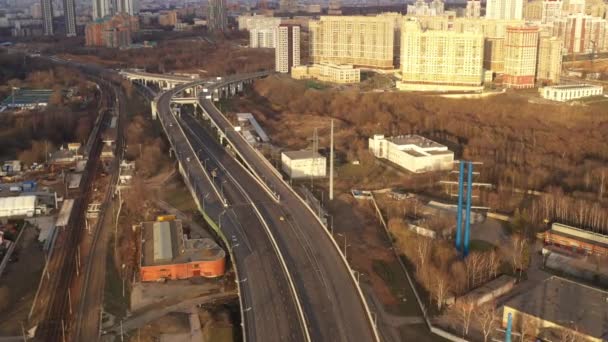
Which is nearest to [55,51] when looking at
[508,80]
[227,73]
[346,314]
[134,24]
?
[134,24]

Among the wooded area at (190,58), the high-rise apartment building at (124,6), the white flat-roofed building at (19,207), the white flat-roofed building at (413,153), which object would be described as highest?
the high-rise apartment building at (124,6)

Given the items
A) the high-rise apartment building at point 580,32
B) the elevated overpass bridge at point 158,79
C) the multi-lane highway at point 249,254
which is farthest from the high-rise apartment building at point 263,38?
the multi-lane highway at point 249,254

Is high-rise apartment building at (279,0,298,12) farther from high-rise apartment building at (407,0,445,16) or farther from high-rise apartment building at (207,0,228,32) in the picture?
high-rise apartment building at (407,0,445,16)

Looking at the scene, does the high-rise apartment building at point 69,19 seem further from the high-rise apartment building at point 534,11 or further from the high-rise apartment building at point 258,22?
the high-rise apartment building at point 534,11

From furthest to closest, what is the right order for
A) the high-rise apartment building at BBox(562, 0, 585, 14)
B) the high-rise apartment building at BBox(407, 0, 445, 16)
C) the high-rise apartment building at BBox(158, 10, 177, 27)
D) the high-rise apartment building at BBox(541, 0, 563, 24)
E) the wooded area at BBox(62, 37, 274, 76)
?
the high-rise apartment building at BBox(158, 10, 177, 27) → the high-rise apartment building at BBox(407, 0, 445, 16) → the high-rise apartment building at BBox(562, 0, 585, 14) → the high-rise apartment building at BBox(541, 0, 563, 24) → the wooded area at BBox(62, 37, 274, 76)

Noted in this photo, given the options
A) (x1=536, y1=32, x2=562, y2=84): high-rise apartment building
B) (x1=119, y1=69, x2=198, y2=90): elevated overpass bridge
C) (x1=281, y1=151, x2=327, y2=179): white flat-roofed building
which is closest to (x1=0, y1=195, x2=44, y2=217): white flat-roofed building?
(x1=281, y1=151, x2=327, y2=179): white flat-roofed building

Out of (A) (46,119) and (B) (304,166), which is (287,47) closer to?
(A) (46,119)
